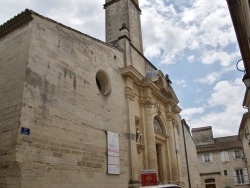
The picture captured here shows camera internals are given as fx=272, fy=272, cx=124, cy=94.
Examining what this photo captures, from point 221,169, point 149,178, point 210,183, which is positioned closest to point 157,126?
point 149,178

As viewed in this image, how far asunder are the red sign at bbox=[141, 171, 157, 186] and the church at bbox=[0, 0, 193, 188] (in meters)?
0.80

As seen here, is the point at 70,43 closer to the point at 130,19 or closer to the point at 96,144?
the point at 96,144

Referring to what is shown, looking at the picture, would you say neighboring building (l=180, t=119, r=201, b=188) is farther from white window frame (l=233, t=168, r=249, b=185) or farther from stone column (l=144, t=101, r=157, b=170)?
white window frame (l=233, t=168, r=249, b=185)

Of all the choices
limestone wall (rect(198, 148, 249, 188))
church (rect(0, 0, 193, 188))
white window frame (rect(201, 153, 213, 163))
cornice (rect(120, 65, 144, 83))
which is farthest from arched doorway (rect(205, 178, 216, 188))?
cornice (rect(120, 65, 144, 83))

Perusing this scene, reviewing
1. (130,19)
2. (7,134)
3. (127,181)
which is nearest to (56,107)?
(7,134)

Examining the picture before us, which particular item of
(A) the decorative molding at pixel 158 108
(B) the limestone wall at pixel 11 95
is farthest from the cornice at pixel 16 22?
(A) the decorative molding at pixel 158 108

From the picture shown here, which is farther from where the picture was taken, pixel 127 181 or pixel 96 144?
pixel 127 181

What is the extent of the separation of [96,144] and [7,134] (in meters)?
3.14

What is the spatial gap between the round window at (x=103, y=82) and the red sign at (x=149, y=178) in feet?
11.2

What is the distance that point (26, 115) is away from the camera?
6797 mm

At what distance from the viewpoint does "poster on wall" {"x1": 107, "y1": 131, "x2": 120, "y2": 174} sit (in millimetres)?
9461

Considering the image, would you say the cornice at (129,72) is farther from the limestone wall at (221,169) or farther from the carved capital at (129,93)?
the limestone wall at (221,169)

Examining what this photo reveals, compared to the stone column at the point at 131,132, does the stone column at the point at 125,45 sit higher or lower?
higher

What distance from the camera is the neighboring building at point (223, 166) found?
95.3 ft
